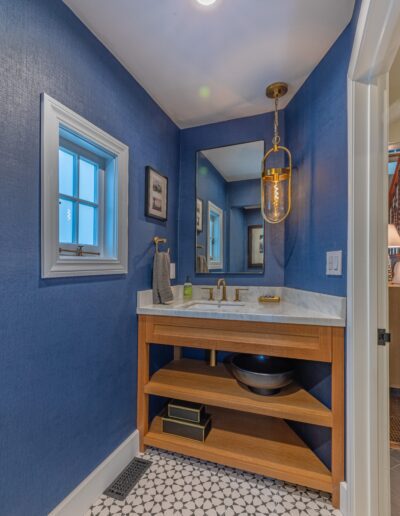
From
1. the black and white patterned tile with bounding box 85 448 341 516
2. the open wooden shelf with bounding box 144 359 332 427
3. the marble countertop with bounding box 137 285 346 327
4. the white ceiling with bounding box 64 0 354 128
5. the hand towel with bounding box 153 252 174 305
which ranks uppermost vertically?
the white ceiling with bounding box 64 0 354 128

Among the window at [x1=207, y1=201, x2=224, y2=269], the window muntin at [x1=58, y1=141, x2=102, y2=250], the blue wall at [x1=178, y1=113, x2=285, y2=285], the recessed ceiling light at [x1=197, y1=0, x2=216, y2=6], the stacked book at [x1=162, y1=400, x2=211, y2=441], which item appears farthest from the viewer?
the window at [x1=207, y1=201, x2=224, y2=269]

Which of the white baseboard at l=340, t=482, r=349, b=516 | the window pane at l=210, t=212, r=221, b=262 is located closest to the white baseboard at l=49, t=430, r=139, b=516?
the white baseboard at l=340, t=482, r=349, b=516

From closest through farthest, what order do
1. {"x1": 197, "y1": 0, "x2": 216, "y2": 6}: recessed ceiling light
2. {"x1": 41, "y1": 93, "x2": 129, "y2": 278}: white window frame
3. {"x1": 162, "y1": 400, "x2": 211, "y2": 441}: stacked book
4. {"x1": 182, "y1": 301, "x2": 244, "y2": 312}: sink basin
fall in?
{"x1": 41, "y1": 93, "x2": 129, "y2": 278}: white window frame
{"x1": 197, "y1": 0, "x2": 216, "y2": 6}: recessed ceiling light
{"x1": 162, "y1": 400, "x2": 211, "y2": 441}: stacked book
{"x1": 182, "y1": 301, "x2": 244, "y2": 312}: sink basin

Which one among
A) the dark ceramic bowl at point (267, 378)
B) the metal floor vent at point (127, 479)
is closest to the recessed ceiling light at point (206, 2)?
the dark ceramic bowl at point (267, 378)

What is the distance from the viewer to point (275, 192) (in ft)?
6.34

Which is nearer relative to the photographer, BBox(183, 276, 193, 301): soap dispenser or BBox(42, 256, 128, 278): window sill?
BBox(42, 256, 128, 278): window sill

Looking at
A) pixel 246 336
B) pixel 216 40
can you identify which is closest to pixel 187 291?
pixel 246 336

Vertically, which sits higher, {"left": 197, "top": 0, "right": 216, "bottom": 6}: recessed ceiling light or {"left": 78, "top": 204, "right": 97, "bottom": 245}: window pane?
{"left": 197, "top": 0, "right": 216, "bottom": 6}: recessed ceiling light

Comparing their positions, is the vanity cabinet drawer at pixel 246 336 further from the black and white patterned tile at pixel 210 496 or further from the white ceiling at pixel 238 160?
the white ceiling at pixel 238 160

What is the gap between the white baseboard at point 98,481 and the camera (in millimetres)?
1121

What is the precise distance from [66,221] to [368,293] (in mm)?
1490

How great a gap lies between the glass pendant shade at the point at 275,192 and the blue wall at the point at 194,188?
0.39 ft

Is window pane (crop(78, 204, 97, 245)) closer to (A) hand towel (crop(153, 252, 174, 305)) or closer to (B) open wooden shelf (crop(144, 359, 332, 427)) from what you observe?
(A) hand towel (crop(153, 252, 174, 305))

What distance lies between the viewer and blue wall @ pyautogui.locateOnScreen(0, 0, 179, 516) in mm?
916
